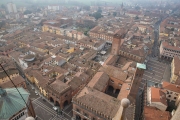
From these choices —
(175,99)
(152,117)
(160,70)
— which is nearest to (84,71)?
(152,117)

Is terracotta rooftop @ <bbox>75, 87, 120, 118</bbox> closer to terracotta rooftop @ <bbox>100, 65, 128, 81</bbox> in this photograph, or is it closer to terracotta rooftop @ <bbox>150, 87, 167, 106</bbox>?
terracotta rooftop @ <bbox>150, 87, 167, 106</bbox>

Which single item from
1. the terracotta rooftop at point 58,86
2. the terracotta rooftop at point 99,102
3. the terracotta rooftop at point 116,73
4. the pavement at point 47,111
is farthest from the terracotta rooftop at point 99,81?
the pavement at point 47,111

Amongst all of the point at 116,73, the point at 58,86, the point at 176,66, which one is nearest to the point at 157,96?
the point at 116,73

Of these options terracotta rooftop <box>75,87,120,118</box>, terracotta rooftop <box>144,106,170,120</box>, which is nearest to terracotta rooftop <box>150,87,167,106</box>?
terracotta rooftop <box>144,106,170,120</box>

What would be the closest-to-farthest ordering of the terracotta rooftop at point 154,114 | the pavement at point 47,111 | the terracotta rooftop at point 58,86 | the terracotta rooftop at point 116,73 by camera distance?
the terracotta rooftop at point 154,114, the pavement at point 47,111, the terracotta rooftop at point 58,86, the terracotta rooftop at point 116,73

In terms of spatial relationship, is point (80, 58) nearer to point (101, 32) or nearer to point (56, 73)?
point (56, 73)

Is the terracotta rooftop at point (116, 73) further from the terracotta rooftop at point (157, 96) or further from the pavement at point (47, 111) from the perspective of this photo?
the pavement at point (47, 111)

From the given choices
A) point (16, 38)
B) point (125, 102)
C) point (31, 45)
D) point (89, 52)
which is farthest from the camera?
point (16, 38)

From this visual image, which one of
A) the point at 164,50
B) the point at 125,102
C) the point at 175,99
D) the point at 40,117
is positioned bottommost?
the point at 40,117
